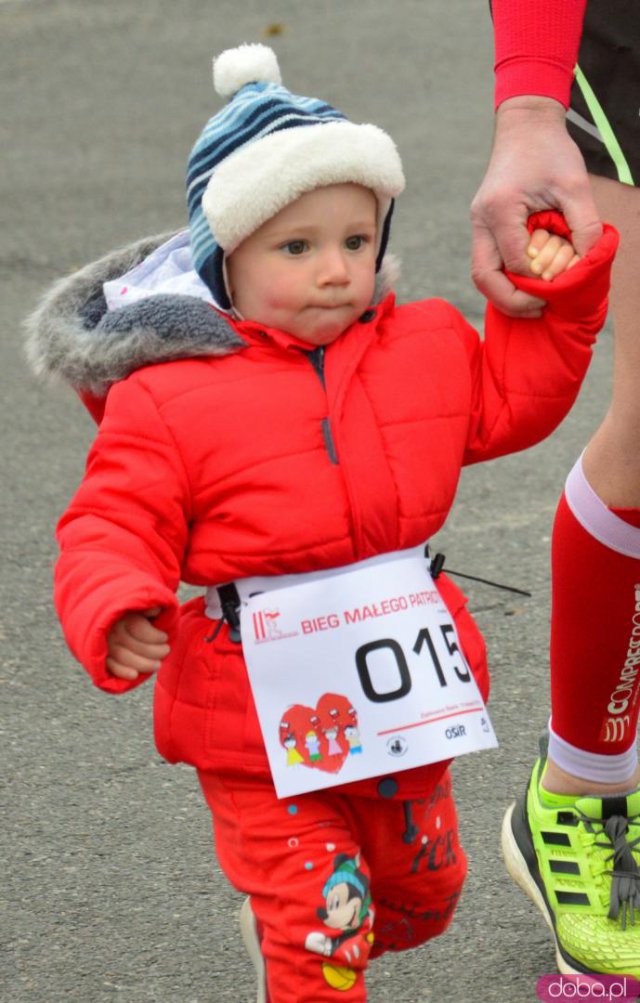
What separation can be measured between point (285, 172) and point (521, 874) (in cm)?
131

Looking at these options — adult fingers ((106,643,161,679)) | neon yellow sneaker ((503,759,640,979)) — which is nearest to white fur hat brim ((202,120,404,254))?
adult fingers ((106,643,161,679))

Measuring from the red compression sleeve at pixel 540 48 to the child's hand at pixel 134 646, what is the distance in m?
0.91

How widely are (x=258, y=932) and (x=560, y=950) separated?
656mm

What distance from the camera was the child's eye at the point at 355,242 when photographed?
2449mm

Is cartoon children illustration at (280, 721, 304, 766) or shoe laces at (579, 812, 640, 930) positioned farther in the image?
shoe laces at (579, 812, 640, 930)

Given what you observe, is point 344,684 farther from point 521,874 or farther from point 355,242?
point 521,874

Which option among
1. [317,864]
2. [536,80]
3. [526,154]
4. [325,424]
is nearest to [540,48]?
[536,80]

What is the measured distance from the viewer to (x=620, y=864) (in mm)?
3006

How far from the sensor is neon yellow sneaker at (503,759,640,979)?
2.92 meters

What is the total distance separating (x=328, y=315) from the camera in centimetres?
242

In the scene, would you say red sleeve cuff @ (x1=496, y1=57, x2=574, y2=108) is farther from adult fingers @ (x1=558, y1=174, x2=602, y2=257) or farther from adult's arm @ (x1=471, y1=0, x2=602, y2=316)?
adult fingers @ (x1=558, y1=174, x2=602, y2=257)

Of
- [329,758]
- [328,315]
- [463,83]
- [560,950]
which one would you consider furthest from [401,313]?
[463,83]

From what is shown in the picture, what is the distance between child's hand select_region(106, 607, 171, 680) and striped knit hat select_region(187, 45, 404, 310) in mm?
518

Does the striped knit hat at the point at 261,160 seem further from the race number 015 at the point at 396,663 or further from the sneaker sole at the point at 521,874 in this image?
the sneaker sole at the point at 521,874
